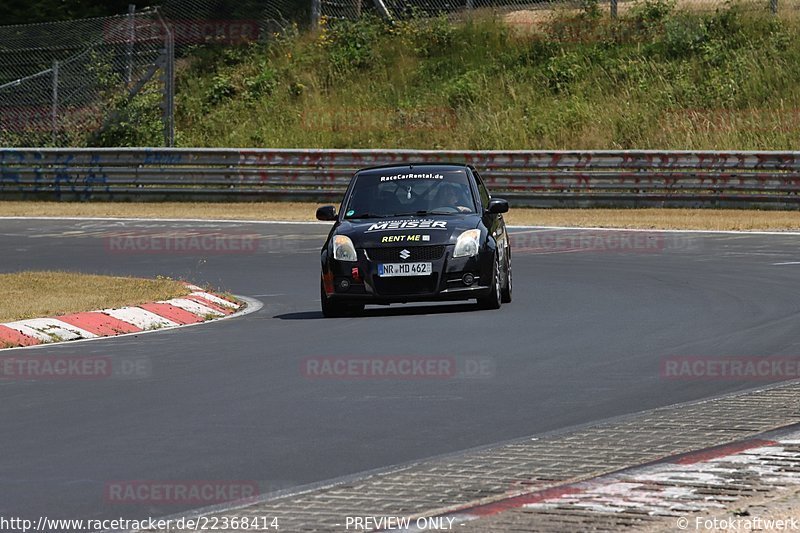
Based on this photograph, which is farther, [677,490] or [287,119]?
[287,119]

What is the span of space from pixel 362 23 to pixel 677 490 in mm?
37998

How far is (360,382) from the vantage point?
35.1 feet

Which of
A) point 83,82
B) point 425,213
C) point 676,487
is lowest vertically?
point 676,487

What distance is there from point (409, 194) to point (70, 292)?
3.81 m

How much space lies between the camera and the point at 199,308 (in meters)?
16.0

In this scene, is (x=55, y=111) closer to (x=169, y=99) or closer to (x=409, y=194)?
(x=169, y=99)

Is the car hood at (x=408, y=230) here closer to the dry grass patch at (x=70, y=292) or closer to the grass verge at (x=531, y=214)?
the dry grass patch at (x=70, y=292)

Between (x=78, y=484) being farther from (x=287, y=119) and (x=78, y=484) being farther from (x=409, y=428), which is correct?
(x=287, y=119)

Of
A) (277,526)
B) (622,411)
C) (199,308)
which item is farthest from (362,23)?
(277,526)

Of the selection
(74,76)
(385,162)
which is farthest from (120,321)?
(74,76)
